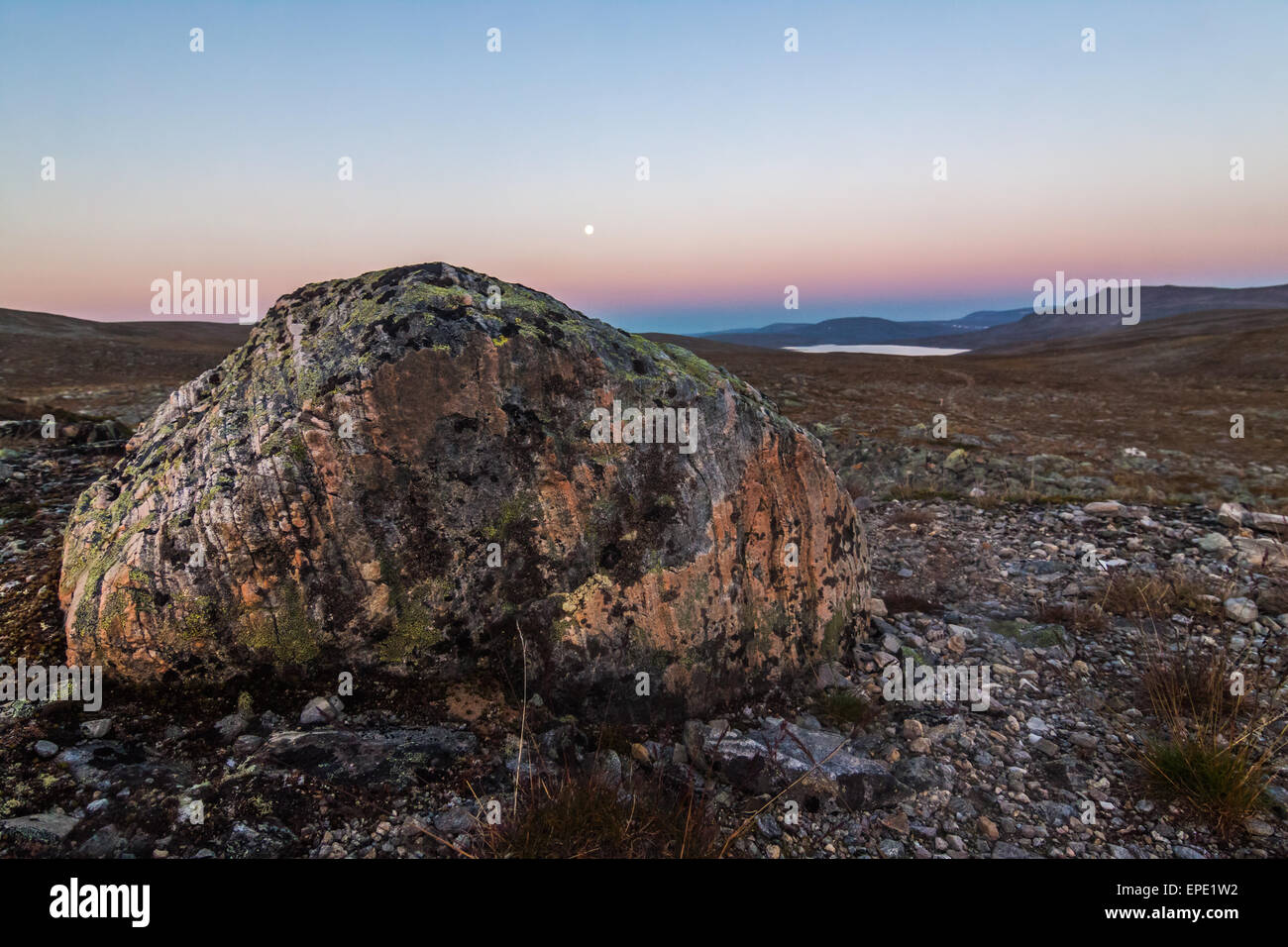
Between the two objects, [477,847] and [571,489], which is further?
[571,489]

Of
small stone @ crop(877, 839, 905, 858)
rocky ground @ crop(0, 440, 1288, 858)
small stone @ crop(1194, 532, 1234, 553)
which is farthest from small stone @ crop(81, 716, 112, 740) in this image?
small stone @ crop(1194, 532, 1234, 553)

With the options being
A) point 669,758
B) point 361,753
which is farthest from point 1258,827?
point 361,753

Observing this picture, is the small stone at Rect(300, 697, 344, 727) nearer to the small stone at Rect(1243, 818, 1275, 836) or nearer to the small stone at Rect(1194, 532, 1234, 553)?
the small stone at Rect(1243, 818, 1275, 836)

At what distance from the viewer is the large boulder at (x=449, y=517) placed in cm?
446

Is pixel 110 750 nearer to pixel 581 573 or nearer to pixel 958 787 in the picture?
pixel 581 573

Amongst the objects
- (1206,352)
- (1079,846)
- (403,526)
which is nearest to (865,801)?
(1079,846)

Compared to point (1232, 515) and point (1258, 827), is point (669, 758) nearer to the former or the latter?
point (1258, 827)

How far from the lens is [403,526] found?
4.79 m

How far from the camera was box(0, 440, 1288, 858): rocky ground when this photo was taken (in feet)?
11.3

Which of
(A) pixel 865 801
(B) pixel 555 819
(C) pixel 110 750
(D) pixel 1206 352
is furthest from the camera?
(D) pixel 1206 352

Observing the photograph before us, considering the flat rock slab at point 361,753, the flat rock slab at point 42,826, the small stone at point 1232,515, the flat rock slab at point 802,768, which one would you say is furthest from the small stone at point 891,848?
the small stone at point 1232,515

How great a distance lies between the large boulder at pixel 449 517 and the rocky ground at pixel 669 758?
0.39m
